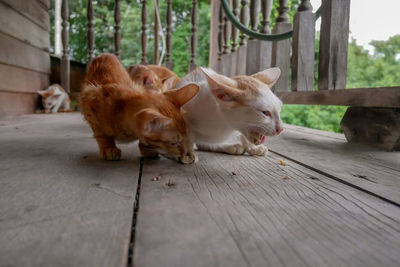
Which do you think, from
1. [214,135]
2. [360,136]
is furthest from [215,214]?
[360,136]

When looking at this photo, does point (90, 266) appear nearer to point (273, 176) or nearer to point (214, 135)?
point (273, 176)

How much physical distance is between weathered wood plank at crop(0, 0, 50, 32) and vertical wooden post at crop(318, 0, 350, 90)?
2.93m

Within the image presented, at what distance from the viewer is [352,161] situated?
133 cm

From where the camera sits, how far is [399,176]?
3.50ft

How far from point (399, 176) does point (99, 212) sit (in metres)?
1.03

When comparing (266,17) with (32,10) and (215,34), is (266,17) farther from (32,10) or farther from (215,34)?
(32,10)

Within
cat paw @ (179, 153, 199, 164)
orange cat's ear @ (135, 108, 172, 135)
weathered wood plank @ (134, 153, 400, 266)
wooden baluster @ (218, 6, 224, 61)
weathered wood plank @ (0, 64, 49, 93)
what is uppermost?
wooden baluster @ (218, 6, 224, 61)

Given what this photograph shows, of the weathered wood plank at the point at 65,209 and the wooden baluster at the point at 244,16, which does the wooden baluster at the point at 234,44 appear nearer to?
the wooden baluster at the point at 244,16

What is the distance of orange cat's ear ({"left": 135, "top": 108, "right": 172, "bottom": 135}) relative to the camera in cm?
106

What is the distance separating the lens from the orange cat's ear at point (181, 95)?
125cm

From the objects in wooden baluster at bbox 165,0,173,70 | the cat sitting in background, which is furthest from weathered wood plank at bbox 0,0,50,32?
wooden baluster at bbox 165,0,173,70

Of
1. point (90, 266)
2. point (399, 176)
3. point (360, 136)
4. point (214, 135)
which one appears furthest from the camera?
point (360, 136)

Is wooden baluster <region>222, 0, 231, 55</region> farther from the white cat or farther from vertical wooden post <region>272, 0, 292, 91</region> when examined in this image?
the white cat

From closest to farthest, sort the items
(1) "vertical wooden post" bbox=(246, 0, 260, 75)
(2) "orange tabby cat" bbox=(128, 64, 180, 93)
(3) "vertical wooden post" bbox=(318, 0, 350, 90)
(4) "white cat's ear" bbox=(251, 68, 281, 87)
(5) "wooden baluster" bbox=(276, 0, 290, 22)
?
(4) "white cat's ear" bbox=(251, 68, 281, 87), (3) "vertical wooden post" bbox=(318, 0, 350, 90), (2) "orange tabby cat" bbox=(128, 64, 180, 93), (5) "wooden baluster" bbox=(276, 0, 290, 22), (1) "vertical wooden post" bbox=(246, 0, 260, 75)
